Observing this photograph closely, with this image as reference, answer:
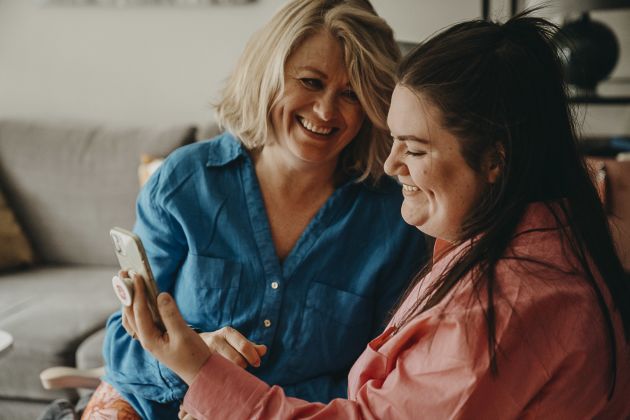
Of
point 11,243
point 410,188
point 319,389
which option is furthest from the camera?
point 11,243

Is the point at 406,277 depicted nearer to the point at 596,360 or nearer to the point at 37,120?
the point at 596,360

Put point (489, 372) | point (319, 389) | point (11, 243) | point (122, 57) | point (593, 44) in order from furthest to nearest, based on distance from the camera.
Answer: point (122, 57)
point (11, 243)
point (593, 44)
point (319, 389)
point (489, 372)

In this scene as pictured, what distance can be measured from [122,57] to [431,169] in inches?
96.0

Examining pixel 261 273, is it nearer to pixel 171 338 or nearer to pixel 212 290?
pixel 212 290

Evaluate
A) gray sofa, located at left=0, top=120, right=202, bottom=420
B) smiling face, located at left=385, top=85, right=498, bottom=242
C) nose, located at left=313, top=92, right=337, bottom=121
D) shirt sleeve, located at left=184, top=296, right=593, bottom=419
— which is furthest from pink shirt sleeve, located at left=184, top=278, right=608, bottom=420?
gray sofa, located at left=0, top=120, right=202, bottom=420

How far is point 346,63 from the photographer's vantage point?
1.40 m

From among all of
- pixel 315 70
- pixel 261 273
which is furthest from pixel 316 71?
pixel 261 273

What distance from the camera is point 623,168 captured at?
1958mm

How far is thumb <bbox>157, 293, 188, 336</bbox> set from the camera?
100 cm

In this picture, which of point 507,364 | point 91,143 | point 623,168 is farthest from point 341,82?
point 91,143

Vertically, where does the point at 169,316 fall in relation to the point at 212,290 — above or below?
above

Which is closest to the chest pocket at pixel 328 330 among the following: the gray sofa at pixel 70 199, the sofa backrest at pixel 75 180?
the gray sofa at pixel 70 199

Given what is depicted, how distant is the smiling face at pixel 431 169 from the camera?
2.99ft

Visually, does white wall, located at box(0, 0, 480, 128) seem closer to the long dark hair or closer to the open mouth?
the open mouth
